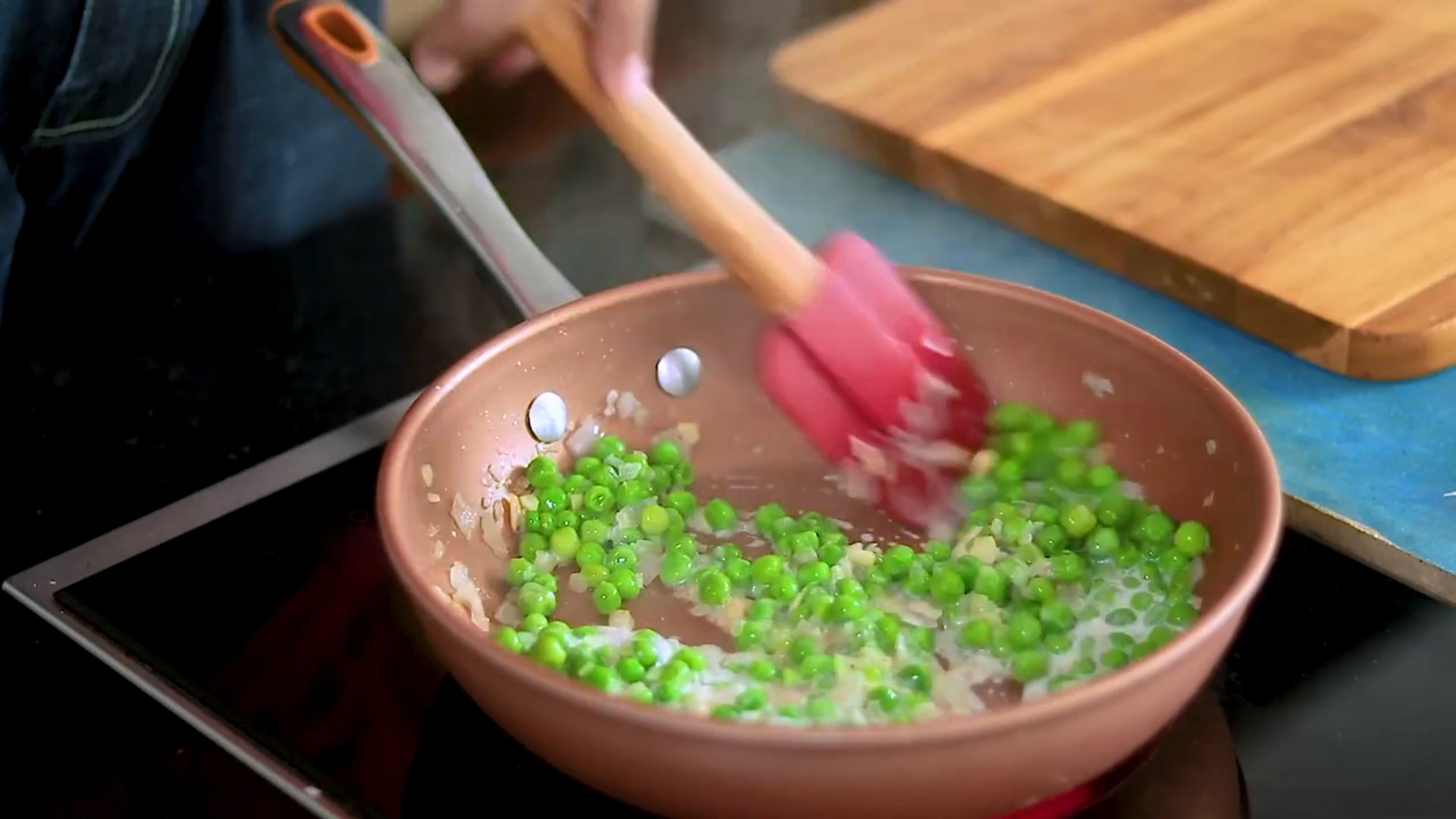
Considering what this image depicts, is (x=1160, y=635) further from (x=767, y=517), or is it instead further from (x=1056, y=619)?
(x=767, y=517)

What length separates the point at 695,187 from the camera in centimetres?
100

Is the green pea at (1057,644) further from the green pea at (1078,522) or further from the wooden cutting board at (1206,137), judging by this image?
the wooden cutting board at (1206,137)

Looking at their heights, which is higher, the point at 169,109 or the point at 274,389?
the point at 169,109

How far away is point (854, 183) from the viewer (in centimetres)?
148

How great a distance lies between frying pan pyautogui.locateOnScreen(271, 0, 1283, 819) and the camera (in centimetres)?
67

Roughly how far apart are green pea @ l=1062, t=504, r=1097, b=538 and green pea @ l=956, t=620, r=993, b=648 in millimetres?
115

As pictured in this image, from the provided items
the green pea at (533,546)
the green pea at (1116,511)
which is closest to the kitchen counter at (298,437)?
the green pea at (1116,511)

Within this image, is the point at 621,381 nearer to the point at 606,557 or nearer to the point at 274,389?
the point at 606,557

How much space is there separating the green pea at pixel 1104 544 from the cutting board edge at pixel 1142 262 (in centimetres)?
31

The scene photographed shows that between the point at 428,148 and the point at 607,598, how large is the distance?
14.9 inches

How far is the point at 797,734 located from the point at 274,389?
712 mm

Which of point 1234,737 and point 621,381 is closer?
point 1234,737

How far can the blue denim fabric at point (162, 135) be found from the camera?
1.26m

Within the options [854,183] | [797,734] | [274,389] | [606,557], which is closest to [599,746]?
[797,734]
